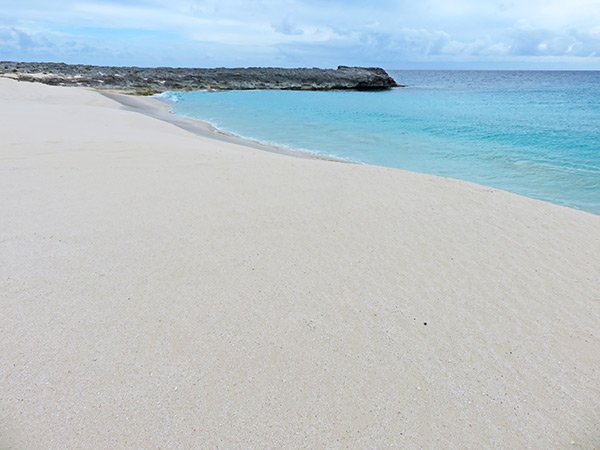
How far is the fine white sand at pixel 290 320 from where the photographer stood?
3127mm

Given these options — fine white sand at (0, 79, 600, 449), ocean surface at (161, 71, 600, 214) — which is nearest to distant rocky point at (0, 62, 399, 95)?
ocean surface at (161, 71, 600, 214)

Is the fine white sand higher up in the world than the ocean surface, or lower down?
higher up

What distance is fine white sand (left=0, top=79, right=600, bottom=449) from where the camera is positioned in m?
3.13

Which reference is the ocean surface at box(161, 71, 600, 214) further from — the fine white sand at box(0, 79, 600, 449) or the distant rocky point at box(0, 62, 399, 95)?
the distant rocky point at box(0, 62, 399, 95)

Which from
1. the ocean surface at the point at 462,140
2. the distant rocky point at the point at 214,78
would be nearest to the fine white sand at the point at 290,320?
the ocean surface at the point at 462,140

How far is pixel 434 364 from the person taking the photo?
12.2 feet

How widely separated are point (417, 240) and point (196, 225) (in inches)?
113

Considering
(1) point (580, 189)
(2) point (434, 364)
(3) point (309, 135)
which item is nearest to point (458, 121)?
(3) point (309, 135)

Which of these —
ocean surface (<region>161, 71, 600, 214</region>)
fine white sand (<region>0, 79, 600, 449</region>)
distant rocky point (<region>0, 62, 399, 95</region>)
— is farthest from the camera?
distant rocky point (<region>0, 62, 399, 95</region>)

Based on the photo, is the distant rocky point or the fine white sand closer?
the fine white sand

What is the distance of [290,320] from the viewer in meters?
4.23

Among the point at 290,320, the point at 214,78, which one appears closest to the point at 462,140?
the point at 290,320

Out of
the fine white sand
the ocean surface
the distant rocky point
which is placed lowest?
the ocean surface

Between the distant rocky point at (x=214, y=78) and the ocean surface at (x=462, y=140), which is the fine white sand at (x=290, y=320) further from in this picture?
the distant rocky point at (x=214, y=78)
